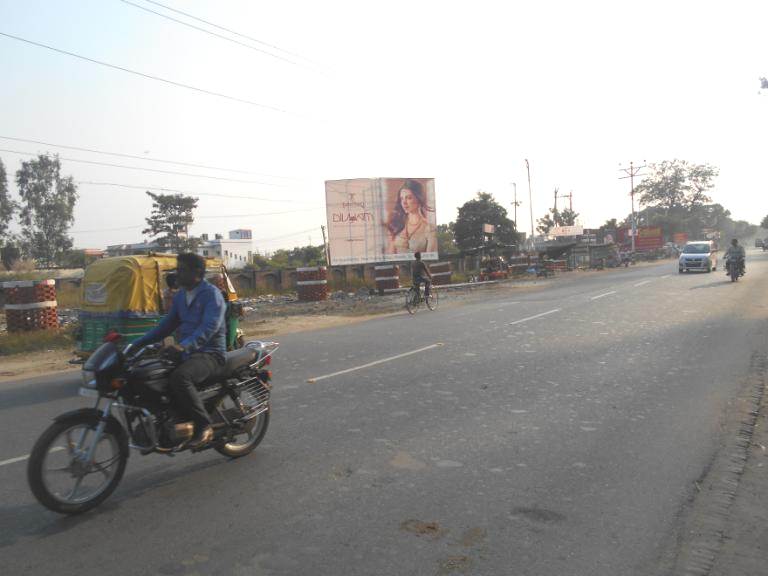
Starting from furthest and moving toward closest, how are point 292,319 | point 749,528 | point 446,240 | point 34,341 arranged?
point 446,240 → point 292,319 → point 34,341 → point 749,528

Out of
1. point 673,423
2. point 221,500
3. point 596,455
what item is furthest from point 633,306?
point 221,500

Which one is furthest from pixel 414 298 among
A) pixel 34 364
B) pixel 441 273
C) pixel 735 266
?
pixel 735 266

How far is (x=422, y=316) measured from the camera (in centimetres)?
1741

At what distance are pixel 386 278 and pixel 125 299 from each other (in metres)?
17.5

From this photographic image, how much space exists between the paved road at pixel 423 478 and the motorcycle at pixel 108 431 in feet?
0.65

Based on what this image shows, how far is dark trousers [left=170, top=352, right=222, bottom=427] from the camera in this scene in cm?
448

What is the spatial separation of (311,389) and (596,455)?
3897 millimetres

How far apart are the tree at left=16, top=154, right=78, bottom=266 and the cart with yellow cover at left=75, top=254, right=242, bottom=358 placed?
49.7 m

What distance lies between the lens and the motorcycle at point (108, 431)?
402 centimetres

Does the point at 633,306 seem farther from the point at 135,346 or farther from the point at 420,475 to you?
the point at 135,346

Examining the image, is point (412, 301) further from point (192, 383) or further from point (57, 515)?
point (57, 515)

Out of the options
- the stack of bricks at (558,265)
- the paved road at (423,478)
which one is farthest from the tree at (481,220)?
the paved road at (423,478)

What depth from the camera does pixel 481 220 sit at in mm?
70688

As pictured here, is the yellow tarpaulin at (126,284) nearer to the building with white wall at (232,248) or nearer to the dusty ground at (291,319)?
the dusty ground at (291,319)
